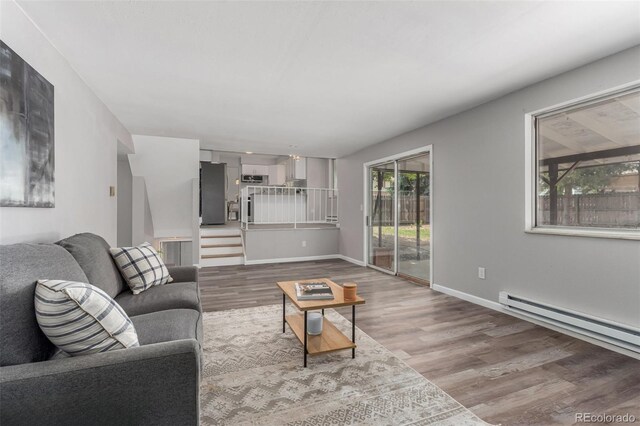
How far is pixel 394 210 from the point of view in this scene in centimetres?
499

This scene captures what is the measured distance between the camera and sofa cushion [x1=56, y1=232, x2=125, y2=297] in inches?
73.0

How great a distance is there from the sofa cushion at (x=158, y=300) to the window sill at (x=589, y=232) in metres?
3.13

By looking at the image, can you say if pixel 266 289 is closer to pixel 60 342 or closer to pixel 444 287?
pixel 444 287

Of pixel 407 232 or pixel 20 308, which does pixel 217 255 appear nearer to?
pixel 407 232

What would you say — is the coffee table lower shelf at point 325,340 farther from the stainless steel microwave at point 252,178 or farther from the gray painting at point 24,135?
the stainless steel microwave at point 252,178

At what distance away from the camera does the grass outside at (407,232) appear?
4392 millimetres

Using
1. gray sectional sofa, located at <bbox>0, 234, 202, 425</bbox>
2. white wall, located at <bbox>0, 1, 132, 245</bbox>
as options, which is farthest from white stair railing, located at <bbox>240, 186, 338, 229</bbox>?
gray sectional sofa, located at <bbox>0, 234, 202, 425</bbox>

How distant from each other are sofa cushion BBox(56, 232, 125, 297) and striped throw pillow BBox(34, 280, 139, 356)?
2.43 ft

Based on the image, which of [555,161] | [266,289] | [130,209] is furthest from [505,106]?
[130,209]

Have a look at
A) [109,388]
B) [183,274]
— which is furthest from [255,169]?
[109,388]

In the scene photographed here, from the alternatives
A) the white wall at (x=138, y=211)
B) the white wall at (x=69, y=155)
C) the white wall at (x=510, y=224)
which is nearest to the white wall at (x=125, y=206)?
the white wall at (x=138, y=211)

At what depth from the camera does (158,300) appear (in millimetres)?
2131

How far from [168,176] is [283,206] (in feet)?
8.29

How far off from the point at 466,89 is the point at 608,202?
1.56 m
